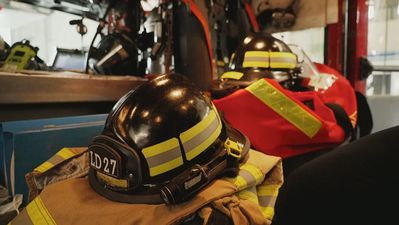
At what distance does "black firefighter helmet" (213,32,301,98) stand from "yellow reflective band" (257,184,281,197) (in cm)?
51

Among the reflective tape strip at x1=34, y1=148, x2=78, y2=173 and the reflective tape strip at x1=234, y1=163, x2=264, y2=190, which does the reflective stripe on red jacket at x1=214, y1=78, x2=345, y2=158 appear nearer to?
the reflective tape strip at x1=234, y1=163, x2=264, y2=190

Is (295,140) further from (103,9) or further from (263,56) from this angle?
(103,9)

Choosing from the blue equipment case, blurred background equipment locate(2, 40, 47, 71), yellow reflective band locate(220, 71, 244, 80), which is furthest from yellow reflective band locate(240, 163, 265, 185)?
blurred background equipment locate(2, 40, 47, 71)

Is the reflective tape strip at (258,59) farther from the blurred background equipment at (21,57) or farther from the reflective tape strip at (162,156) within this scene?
the blurred background equipment at (21,57)

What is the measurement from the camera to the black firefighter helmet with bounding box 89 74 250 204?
20.1 inches

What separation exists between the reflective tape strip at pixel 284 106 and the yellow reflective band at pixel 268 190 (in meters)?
0.31

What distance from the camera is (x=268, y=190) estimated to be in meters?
0.65

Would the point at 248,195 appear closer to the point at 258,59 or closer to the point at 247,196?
the point at 247,196

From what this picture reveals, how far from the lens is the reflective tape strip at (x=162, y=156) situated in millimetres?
519

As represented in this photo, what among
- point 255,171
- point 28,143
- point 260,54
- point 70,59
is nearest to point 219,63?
point 260,54

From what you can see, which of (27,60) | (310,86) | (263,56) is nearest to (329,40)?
(310,86)

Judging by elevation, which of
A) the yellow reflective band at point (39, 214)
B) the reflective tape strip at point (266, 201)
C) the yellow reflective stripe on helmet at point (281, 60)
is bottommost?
the reflective tape strip at point (266, 201)

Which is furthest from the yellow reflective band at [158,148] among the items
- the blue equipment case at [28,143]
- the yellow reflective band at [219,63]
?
the yellow reflective band at [219,63]

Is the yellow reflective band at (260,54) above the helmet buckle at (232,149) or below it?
above
